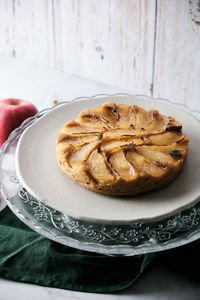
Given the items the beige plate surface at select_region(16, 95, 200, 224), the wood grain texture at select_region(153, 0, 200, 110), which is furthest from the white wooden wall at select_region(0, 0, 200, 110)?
the beige plate surface at select_region(16, 95, 200, 224)

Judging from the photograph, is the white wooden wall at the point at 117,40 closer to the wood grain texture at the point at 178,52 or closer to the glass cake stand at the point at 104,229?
the wood grain texture at the point at 178,52

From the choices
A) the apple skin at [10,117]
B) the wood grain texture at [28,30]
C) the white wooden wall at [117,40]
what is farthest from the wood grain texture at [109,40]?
the apple skin at [10,117]

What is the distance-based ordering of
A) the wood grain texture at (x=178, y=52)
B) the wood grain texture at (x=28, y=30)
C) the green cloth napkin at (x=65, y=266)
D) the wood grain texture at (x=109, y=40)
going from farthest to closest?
the wood grain texture at (x=28, y=30), the wood grain texture at (x=109, y=40), the wood grain texture at (x=178, y=52), the green cloth napkin at (x=65, y=266)

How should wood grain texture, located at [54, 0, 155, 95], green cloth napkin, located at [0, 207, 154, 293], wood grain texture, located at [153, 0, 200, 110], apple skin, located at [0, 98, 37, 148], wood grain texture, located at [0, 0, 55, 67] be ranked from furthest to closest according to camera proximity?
wood grain texture, located at [0, 0, 55, 67]
wood grain texture, located at [54, 0, 155, 95]
wood grain texture, located at [153, 0, 200, 110]
apple skin, located at [0, 98, 37, 148]
green cloth napkin, located at [0, 207, 154, 293]

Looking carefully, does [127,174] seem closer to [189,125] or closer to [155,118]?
[155,118]

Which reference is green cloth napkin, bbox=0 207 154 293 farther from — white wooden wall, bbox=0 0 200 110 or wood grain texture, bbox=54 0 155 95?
wood grain texture, bbox=54 0 155 95

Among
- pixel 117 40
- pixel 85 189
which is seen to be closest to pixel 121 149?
pixel 85 189

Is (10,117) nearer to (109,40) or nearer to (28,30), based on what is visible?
(109,40)

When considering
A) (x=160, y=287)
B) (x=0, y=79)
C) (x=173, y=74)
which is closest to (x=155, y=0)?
(x=173, y=74)
